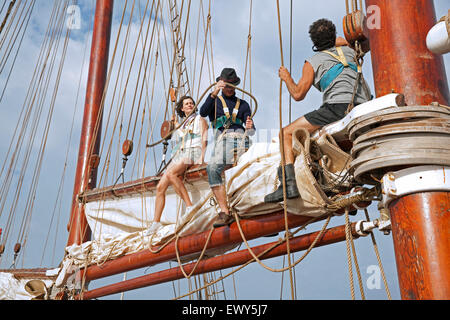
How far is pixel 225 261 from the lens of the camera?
148 inches

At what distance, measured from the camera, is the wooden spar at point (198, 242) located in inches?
121

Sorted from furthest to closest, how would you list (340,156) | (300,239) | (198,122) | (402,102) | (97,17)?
(97,17) < (198,122) < (300,239) < (340,156) < (402,102)

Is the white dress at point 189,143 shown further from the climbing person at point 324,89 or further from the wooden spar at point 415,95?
the wooden spar at point 415,95

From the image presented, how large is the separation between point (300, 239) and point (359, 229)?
57cm

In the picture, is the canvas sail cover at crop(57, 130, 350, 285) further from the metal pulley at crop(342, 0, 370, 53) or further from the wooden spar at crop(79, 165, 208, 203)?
the metal pulley at crop(342, 0, 370, 53)

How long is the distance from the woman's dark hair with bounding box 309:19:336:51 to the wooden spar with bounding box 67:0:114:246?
3337 millimetres

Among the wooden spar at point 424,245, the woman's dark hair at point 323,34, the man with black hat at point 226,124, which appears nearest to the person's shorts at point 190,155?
the man with black hat at point 226,124

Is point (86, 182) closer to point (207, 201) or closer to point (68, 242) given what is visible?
point (68, 242)

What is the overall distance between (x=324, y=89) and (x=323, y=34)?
321 mm

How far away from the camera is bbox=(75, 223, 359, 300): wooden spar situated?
312cm

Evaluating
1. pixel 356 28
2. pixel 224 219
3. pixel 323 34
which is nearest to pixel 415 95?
pixel 356 28

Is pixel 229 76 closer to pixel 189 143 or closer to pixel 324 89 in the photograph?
pixel 189 143
